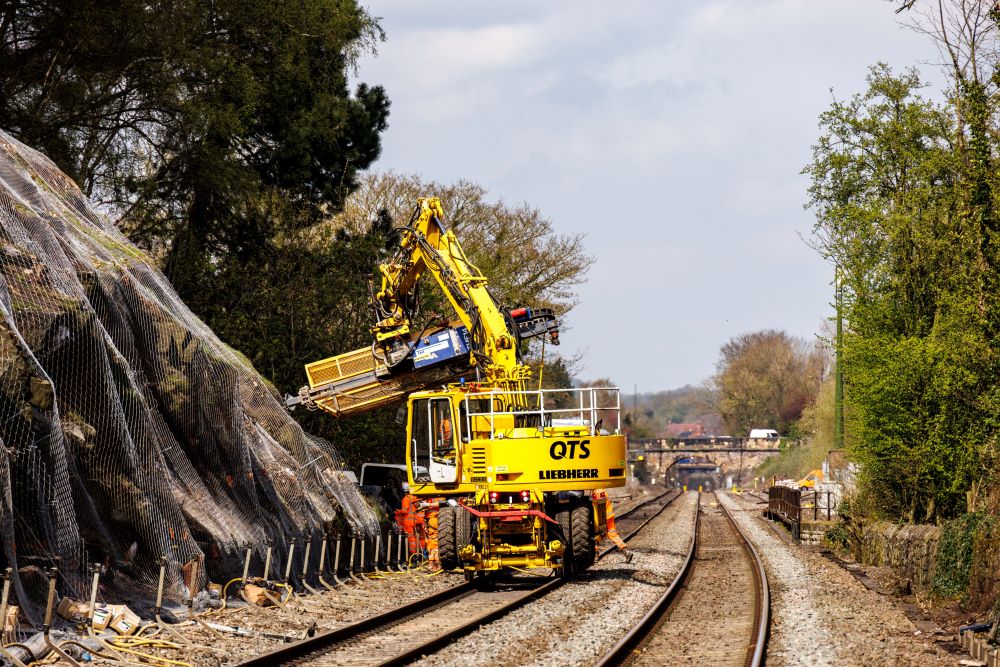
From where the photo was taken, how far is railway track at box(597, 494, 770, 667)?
1262 cm

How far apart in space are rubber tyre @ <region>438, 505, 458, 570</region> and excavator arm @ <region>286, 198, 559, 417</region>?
11.0 feet

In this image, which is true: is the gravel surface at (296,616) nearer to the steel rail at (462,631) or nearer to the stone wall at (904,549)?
the steel rail at (462,631)

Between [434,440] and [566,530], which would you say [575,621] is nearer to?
[566,530]

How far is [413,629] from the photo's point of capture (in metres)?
14.6

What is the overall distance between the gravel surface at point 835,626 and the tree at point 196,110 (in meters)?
16.9

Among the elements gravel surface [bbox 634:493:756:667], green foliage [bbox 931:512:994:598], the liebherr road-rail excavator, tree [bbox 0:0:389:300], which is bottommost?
gravel surface [bbox 634:493:756:667]

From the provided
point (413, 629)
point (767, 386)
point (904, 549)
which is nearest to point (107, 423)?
point (413, 629)

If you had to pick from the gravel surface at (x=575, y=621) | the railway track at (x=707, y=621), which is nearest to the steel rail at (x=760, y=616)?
the railway track at (x=707, y=621)

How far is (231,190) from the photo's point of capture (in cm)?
3103

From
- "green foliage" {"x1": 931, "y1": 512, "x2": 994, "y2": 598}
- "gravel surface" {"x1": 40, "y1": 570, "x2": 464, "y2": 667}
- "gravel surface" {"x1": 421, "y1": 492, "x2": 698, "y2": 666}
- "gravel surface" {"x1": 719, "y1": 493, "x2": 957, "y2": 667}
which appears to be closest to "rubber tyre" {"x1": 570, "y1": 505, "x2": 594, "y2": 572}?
"gravel surface" {"x1": 421, "y1": 492, "x2": 698, "y2": 666}

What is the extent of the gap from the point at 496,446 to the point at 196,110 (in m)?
13.0

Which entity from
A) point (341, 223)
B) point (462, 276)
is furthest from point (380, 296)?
point (341, 223)

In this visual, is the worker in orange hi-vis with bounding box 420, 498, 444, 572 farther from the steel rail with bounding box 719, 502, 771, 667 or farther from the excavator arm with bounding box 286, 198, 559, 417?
the steel rail with bounding box 719, 502, 771, 667

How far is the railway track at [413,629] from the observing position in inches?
472
